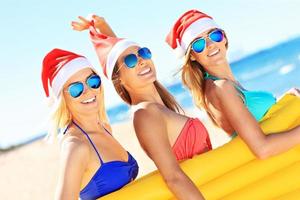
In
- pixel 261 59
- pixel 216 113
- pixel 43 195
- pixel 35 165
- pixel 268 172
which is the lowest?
pixel 261 59

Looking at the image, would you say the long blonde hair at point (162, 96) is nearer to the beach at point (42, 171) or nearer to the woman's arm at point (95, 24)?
the woman's arm at point (95, 24)

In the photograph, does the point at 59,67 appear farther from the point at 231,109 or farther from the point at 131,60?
the point at 231,109

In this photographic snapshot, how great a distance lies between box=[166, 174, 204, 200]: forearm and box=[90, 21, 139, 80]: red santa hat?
1.89ft

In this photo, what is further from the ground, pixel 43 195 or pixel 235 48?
pixel 43 195

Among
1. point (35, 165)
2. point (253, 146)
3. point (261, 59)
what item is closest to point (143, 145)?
point (253, 146)

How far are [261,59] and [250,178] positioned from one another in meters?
28.5

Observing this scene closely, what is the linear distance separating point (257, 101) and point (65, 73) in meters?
0.90

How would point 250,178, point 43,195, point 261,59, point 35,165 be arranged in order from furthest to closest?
point 261,59
point 35,165
point 43,195
point 250,178

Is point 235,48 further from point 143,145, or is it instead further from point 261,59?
point 143,145

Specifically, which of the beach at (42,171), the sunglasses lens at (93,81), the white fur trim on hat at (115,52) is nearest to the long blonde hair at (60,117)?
the sunglasses lens at (93,81)

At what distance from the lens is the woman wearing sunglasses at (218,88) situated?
2725 millimetres

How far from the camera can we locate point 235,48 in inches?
1283

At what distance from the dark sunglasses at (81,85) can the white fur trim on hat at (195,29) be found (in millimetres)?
470

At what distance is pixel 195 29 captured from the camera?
9.59 feet
